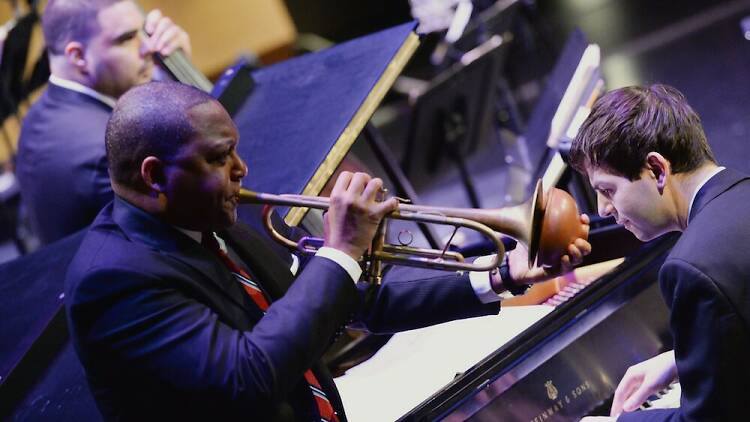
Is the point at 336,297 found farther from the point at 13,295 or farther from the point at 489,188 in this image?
the point at 489,188

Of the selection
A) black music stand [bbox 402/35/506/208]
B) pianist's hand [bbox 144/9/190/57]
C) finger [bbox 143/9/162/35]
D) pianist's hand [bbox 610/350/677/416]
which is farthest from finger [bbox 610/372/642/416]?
black music stand [bbox 402/35/506/208]

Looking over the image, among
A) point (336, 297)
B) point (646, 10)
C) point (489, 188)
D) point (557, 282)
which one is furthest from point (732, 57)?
point (336, 297)

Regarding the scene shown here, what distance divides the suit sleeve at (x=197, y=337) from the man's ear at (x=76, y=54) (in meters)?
2.22

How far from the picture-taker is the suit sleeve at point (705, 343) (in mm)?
2117

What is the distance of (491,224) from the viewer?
8.29ft

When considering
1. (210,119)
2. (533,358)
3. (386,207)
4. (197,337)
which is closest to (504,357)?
(533,358)

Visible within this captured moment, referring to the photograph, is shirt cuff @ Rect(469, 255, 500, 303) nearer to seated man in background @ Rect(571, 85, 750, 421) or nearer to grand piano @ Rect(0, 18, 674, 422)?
grand piano @ Rect(0, 18, 674, 422)

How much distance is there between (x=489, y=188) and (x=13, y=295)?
4.45 meters

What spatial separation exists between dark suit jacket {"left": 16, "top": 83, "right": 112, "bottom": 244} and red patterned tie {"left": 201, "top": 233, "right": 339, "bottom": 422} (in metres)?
1.52

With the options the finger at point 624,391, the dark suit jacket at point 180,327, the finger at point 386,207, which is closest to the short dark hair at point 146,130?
the dark suit jacket at point 180,327

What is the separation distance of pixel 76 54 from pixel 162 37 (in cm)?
40

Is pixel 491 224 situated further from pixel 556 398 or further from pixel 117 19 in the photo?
pixel 117 19

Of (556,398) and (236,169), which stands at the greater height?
(236,169)

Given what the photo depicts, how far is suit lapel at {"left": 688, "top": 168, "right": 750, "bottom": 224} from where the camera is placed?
7.65 feet
